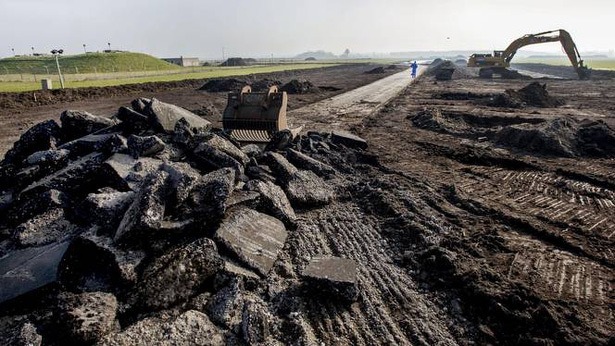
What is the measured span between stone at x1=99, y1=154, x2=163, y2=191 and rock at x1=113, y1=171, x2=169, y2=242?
1021 millimetres

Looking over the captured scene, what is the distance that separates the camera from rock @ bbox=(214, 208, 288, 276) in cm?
423

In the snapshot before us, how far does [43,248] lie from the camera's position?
4.05 meters

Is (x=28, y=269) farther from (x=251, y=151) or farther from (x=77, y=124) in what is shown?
(x=77, y=124)

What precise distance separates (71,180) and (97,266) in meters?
2.30

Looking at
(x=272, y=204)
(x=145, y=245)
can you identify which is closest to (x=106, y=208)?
(x=145, y=245)

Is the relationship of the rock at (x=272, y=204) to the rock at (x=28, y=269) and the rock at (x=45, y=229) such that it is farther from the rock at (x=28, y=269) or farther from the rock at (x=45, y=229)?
the rock at (x=28, y=269)

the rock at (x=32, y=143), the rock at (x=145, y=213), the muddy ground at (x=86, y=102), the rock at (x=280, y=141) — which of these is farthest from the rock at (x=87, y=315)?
the muddy ground at (x=86, y=102)

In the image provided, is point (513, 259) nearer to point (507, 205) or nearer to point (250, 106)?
point (507, 205)

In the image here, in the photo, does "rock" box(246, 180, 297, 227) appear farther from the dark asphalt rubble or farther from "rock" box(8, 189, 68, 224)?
"rock" box(8, 189, 68, 224)

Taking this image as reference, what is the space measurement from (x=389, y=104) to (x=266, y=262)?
1712 cm

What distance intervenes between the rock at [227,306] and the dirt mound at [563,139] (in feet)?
31.7

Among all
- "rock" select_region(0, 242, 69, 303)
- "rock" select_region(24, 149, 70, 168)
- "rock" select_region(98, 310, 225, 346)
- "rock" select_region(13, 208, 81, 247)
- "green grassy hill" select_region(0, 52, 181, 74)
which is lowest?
"rock" select_region(98, 310, 225, 346)

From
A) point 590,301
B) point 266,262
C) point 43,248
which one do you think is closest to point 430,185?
point 590,301

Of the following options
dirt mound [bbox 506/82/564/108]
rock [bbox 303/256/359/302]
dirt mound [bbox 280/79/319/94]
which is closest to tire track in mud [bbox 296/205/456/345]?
rock [bbox 303/256/359/302]
